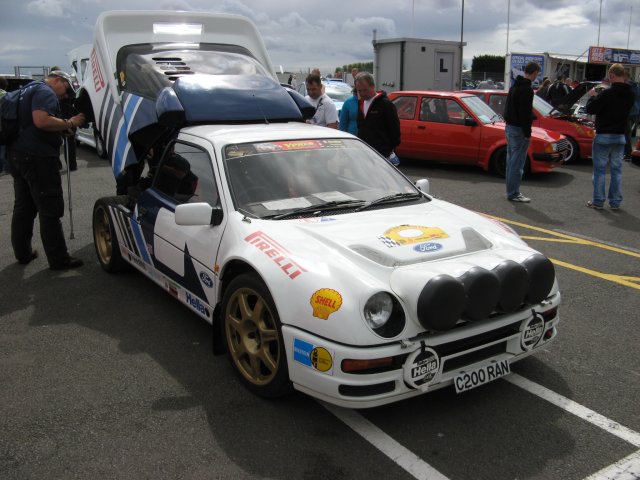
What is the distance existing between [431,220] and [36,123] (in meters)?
3.81

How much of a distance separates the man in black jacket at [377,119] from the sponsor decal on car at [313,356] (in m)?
4.20

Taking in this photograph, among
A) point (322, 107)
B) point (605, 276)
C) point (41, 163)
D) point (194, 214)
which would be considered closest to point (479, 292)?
point (194, 214)

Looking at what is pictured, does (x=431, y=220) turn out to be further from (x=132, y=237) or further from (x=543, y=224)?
(x=543, y=224)

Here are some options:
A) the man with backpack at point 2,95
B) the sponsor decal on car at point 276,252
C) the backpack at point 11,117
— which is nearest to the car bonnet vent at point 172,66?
the backpack at point 11,117

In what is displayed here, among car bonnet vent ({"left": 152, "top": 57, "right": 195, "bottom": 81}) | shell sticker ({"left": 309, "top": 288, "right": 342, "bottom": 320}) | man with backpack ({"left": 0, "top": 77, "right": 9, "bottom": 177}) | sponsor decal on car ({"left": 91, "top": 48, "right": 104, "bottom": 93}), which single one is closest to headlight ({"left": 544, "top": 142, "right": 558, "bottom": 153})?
car bonnet vent ({"left": 152, "top": 57, "right": 195, "bottom": 81})

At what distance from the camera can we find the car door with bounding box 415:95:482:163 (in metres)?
11.1

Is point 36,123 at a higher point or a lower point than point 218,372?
higher

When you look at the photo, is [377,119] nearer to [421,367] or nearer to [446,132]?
[421,367]

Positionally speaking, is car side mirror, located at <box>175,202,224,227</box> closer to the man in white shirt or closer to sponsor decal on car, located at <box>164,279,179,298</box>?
sponsor decal on car, located at <box>164,279,179,298</box>

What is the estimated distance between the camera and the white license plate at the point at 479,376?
314cm

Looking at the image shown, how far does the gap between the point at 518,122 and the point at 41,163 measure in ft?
20.3

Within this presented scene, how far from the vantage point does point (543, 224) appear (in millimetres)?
7789

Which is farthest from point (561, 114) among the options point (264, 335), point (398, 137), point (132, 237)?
point (264, 335)

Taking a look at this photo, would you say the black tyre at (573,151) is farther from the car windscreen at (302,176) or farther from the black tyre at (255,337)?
the black tyre at (255,337)
